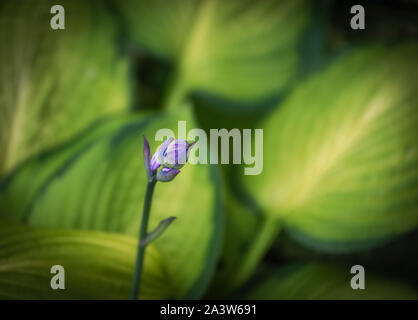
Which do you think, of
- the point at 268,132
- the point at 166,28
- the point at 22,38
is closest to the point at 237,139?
the point at 268,132

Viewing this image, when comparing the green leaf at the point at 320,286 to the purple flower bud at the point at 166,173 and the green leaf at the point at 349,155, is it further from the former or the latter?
the purple flower bud at the point at 166,173

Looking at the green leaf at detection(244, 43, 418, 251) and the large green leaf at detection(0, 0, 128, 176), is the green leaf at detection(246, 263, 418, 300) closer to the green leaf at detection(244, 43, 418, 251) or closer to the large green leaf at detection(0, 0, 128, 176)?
the green leaf at detection(244, 43, 418, 251)

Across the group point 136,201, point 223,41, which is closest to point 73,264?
point 136,201

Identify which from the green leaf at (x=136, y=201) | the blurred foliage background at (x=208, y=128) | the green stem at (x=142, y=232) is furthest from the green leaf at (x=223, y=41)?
the green stem at (x=142, y=232)

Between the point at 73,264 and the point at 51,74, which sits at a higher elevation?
the point at 51,74

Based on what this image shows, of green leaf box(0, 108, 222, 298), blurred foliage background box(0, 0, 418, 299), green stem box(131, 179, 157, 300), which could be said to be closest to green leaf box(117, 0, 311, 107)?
blurred foliage background box(0, 0, 418, 299)

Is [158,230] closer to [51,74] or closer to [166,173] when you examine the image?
[166,173]
